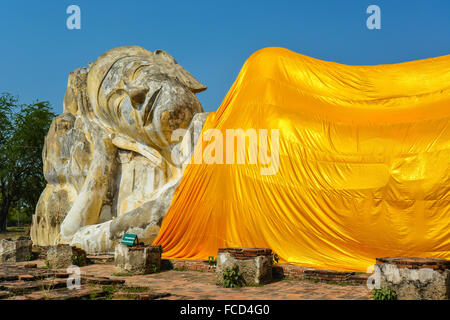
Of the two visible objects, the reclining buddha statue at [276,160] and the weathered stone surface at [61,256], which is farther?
the weathered stone surface at [61,256]

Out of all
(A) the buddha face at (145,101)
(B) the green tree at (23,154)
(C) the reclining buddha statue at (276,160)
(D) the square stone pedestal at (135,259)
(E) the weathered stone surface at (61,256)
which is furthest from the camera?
(B) the green tree at (23,154)

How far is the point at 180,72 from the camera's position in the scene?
11.6 meters

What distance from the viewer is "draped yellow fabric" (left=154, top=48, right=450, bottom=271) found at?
693 cm

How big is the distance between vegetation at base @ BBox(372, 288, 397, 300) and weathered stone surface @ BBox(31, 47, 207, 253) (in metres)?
5.05

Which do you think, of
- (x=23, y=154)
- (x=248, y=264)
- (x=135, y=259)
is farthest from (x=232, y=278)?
(x=23, y=154)

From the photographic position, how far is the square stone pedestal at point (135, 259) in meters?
7.53

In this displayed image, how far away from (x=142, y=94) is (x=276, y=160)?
13.2 feet

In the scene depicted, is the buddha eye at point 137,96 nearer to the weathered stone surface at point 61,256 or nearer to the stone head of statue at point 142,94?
the stone head of statue at point 142,94

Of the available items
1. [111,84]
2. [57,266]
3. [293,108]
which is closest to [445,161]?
[293,108]

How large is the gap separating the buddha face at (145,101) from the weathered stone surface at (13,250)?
10.9 feet

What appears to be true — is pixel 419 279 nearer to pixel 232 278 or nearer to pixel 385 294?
pixel 385 294

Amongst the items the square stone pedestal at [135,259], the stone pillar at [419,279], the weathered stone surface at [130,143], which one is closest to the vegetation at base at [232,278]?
the square stone pedestal at [135,259]

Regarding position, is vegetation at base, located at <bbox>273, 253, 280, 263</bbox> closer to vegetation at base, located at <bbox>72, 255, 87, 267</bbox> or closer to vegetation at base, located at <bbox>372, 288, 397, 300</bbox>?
vegetation at base, located at <bbox>372, 288, 397, 300</bbox>

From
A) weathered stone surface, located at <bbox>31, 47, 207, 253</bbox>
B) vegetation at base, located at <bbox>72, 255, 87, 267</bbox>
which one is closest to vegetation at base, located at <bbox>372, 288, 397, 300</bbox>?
weathered stone surface, located at <bbox>31, 47, 207, 253</bbox>
